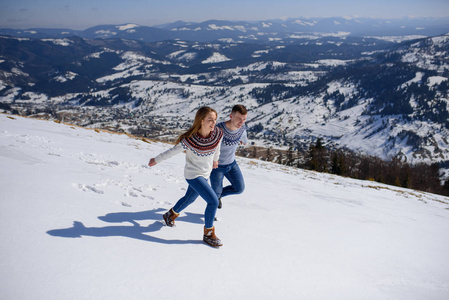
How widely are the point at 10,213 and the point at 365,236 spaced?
7700mm

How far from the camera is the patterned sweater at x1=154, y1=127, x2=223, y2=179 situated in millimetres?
5027

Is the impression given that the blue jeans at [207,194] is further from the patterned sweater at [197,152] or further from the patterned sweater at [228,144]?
the patterned sweater at [228,144]

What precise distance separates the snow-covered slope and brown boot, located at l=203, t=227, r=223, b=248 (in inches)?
4.9

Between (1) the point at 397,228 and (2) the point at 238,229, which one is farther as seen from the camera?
(1) the point at 397,228

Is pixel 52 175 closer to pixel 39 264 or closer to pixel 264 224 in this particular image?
pixel 39 264

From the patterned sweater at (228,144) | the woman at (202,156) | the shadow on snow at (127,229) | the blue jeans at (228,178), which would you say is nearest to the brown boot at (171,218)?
the shadow on snow at (127,229)

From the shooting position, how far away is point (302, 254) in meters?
5.31

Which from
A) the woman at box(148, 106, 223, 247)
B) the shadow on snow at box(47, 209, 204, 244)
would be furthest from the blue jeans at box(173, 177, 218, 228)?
the shadow on snow at box(47, 209, 204, 244)

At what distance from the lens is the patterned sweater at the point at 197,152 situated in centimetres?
503

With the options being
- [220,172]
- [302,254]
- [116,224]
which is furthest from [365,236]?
[116,224]

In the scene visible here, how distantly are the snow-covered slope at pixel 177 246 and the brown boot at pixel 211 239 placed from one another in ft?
0.41

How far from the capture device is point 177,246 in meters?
4.92

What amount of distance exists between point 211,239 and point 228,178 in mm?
2079

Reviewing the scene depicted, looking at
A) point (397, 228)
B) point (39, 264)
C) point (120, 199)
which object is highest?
point (39, 264)
